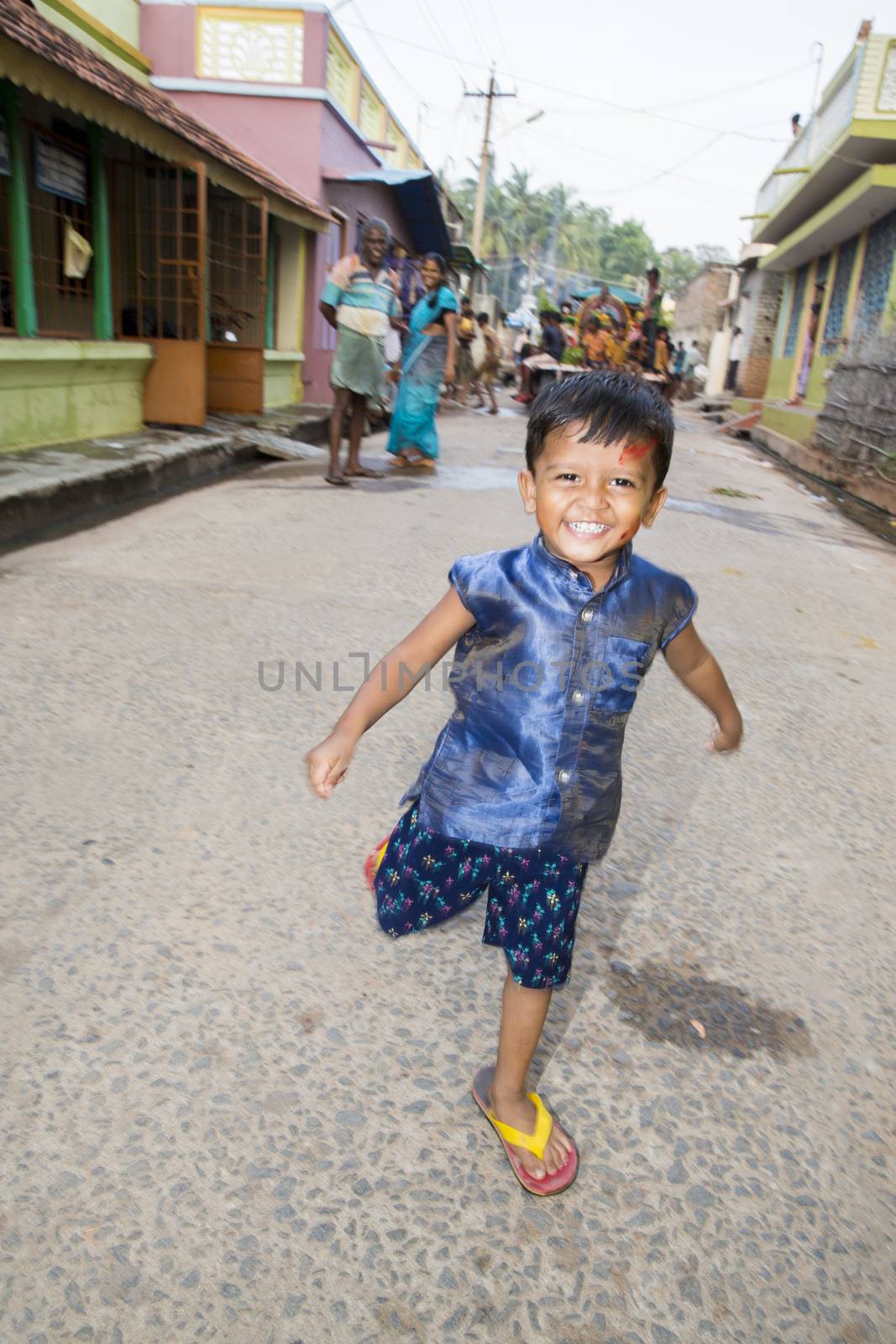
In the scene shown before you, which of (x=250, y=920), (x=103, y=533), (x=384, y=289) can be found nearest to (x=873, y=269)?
(x=384, y=289)

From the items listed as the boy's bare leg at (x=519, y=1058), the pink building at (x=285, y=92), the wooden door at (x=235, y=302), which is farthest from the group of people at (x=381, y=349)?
the boy's bare leg at (x=519, y=1058)

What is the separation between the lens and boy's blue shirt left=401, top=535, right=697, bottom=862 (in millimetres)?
1491

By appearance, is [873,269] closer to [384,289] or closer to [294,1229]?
[384,289]

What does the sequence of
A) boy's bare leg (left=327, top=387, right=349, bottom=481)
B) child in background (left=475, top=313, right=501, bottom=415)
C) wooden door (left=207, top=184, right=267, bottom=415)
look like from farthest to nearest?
child in background (left=475, top=313, right=501, bottom=415), wooden door (left=207, top=184, right=267, bottom=415), boy's bare leg (left=327, top=387, right=349, bottom=481)

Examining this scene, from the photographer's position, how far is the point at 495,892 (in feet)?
5.30

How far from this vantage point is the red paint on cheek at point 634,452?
1453 millimetres

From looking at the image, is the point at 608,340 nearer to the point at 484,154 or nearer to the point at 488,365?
the point at 488,365

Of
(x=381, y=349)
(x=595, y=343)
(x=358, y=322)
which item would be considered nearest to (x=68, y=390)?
(x=358, y=322)

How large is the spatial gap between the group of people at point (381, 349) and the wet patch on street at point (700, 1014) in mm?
5919

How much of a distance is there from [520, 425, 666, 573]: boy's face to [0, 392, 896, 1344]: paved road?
3.01 feet

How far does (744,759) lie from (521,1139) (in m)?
1.86

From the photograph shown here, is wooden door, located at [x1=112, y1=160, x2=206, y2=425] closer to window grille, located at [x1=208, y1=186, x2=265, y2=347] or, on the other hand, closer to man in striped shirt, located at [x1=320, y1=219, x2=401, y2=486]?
window grille, located at [x1=208, y1=186, x2=265, y2=347]

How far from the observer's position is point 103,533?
5375mm

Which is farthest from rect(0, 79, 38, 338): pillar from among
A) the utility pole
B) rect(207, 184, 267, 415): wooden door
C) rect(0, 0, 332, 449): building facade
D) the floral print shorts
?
the utility pole
